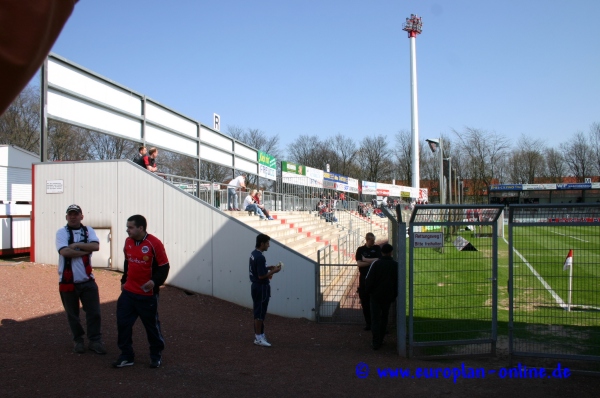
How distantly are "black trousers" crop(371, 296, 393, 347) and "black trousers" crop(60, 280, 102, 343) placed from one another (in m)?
4.02

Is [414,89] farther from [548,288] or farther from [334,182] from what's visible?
[548,288]

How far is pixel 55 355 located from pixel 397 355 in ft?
15.8

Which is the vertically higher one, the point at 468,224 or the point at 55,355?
the point at 468,224

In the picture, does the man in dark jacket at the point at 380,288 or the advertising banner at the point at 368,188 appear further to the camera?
the advertising banner at the point at 368,188

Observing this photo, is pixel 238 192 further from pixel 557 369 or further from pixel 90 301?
pixel 557 369

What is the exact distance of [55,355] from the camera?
22.4ft

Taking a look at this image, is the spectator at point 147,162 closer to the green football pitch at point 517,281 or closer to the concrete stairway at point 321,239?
the concrete stairway at point 321,239

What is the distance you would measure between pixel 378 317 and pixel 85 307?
14.0 feet

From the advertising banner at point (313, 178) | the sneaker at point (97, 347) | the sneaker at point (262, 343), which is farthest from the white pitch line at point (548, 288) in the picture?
the advertising banner at point (313, 178)

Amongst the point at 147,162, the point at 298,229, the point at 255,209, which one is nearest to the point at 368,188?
the point at 298,229

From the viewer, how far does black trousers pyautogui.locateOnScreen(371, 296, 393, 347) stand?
7969 mm

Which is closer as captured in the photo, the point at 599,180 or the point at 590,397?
the point at 590,397

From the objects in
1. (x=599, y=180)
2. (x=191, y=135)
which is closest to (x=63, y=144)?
(x=191, y=135)

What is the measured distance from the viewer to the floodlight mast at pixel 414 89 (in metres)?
52.8
